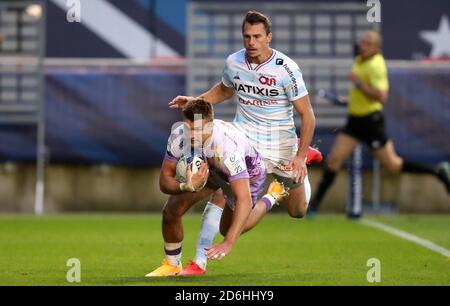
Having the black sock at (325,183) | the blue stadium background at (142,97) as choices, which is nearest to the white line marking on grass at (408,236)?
the black sock at (325,183)

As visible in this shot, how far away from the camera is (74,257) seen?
41.8ft

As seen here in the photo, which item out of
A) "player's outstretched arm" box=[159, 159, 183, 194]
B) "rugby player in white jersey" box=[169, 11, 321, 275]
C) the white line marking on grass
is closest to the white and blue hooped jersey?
"rugby player in white jersey" box=[169, 11, 321, 275]

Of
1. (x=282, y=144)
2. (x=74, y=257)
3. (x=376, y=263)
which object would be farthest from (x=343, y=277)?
(x=74, y=257)

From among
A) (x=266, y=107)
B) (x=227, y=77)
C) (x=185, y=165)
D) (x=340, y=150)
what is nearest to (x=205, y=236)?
(x=185, y=165)

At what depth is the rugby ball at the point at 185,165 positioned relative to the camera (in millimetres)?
10422

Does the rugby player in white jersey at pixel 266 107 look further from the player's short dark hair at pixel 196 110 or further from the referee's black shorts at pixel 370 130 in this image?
the referee's black shorts at pixel 370 130

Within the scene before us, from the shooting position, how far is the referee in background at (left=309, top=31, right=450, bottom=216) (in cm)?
1744

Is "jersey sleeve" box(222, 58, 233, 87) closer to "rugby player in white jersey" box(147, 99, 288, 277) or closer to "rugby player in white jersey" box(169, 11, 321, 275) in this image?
"rugby player in white jersey" box(169, 11, 321, 275)

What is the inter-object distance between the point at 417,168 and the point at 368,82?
4.16 ft

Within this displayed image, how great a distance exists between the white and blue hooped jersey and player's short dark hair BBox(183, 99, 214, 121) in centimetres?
113

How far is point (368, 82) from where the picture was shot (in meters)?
17.6

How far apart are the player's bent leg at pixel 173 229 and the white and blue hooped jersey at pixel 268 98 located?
0.94 metres
